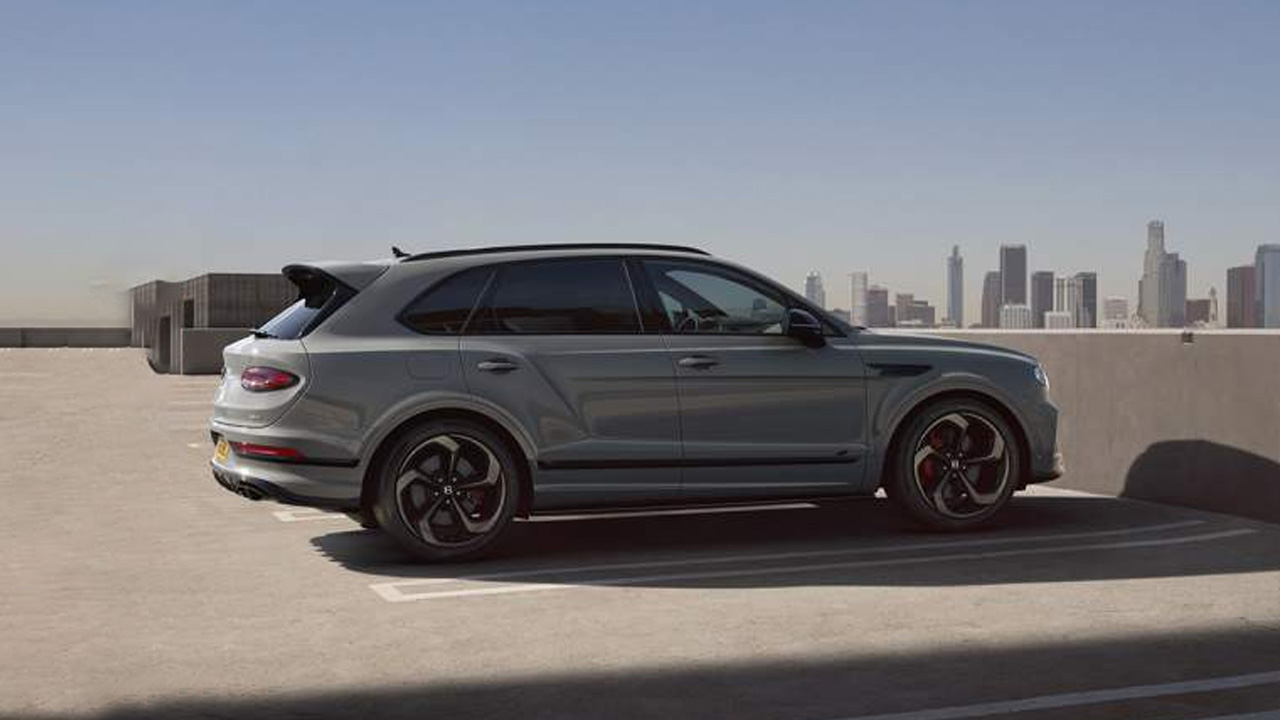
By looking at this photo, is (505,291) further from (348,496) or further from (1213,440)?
(1213,440)

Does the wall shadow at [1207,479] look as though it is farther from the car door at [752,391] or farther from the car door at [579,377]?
the car door at [579,377]

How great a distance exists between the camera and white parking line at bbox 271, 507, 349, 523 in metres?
10.3

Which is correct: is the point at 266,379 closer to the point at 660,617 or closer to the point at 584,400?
the point at 584,400

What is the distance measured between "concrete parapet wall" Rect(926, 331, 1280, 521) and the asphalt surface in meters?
0.29

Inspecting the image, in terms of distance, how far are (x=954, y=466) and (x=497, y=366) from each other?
2816 mm

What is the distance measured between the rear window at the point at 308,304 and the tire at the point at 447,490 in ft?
2.62

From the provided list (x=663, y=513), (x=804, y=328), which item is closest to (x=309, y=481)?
(x=804, y=328)

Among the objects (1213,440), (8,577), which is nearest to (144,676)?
(8,577)

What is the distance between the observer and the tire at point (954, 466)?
886 cm

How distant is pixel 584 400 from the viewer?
826cm

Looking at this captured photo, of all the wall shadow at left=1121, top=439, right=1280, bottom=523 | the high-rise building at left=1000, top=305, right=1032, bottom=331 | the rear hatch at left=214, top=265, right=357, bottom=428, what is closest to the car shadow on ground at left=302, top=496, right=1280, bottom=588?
the wall shadow at left=1121, top=439, right=1280, bottom=523

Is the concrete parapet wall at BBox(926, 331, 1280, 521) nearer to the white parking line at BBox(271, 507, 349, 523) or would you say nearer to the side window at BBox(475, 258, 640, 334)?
the side window at BBox(475, 258, 640, 334)

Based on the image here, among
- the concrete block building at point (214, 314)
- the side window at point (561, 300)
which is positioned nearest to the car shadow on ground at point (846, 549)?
the side window at point (561, 300)

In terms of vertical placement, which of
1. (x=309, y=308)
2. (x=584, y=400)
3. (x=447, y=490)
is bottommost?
(x=447, y=490)
